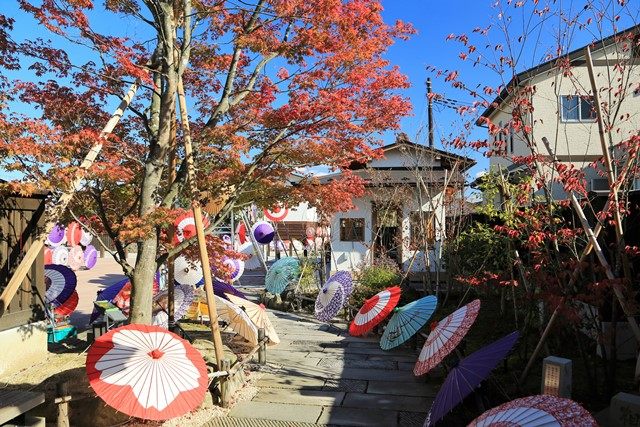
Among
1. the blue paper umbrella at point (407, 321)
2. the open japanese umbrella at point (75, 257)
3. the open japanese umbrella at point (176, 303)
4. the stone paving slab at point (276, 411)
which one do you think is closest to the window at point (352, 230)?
the open japanese umbrella at point (176, 303)

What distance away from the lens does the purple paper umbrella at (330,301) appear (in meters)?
11.8

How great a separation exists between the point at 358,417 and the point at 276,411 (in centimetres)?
113

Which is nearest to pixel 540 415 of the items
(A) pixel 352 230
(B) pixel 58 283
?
(B) pixel 58 283

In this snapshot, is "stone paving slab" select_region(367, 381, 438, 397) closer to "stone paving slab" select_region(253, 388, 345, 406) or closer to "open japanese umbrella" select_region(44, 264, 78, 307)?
"stone paving slab" select_region(253, 388, 345, 406)

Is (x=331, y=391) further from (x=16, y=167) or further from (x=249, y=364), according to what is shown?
(x=16, y=167)

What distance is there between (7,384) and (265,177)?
204 inches

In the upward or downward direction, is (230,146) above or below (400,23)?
below

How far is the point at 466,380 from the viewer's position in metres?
4.59

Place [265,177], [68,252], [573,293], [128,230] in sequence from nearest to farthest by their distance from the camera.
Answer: [573,293] < [128,230] < [265,177] < [68,252]

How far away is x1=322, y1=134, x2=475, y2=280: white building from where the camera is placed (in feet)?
51.7

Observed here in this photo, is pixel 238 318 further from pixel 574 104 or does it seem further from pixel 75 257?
pixel 75 257

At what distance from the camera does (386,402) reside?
6.84 m

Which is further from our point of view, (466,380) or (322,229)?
(322,229)

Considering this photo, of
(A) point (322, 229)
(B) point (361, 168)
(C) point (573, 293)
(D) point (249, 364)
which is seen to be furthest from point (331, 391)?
(B) point (361, 168)
